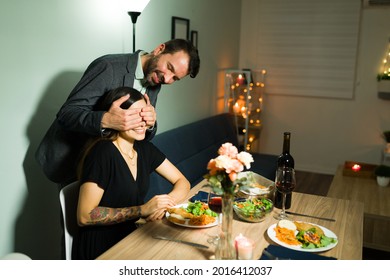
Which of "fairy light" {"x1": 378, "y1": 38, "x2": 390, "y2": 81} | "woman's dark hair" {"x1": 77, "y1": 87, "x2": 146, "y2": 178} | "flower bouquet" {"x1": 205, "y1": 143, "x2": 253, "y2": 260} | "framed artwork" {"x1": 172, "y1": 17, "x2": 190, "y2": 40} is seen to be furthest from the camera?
"fairy light" {"x1": 378, "y1": 38, "x2": 390, "y2": 81}

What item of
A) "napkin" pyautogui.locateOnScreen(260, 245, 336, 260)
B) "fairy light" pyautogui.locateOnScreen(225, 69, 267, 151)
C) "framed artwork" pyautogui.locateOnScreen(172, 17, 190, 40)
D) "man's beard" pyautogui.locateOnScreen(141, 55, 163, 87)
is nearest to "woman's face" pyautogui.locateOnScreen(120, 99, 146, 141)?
"man's beard" pyautogui.locateOnScreen(141, 55, 163, 87)

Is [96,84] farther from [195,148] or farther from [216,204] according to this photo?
[195,148]

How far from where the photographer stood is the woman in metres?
1.47

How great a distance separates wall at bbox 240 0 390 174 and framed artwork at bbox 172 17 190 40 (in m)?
1.75

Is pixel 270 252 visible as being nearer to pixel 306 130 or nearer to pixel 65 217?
Answer: pixel 65 217

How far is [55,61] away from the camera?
2.04 meters

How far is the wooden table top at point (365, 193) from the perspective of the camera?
8.87ft

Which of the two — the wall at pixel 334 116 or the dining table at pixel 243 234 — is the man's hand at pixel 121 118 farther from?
the wall at pixel 334 116

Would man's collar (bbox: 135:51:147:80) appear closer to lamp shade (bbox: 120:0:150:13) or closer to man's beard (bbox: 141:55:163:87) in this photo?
man's beard (bbox: 141:55:163:87)

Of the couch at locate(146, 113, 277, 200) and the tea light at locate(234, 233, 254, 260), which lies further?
the couch at locate(146, 113, 277, 200)
